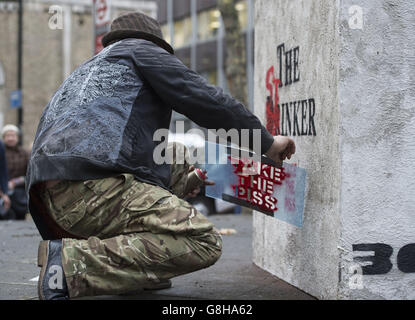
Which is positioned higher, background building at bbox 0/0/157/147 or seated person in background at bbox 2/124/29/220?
background building at bbox 0/0/157/147

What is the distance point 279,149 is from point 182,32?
3118 cm

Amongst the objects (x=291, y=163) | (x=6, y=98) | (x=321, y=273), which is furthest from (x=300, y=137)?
(x=6, y=98)

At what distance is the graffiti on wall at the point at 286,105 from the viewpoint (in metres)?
3.64

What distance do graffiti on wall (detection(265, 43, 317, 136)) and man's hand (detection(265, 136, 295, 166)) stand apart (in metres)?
0.24

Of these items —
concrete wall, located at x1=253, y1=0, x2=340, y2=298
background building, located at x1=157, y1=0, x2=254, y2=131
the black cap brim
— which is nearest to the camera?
concrete wall, located at x1=253, y1=0, x2=340, y2=298

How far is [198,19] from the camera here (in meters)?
32.1

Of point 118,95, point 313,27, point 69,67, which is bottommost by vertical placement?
point 118,95

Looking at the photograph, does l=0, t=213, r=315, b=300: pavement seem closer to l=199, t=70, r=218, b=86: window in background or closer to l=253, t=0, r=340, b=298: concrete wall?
l=253, t=0, r=340, b=298: concrete wall

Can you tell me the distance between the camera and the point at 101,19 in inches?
370

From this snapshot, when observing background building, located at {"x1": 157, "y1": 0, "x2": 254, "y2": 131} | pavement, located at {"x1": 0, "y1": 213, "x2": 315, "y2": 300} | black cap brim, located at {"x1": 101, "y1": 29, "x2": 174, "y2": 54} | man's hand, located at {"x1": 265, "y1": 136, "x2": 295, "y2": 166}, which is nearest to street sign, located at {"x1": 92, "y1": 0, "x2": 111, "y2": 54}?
pavement, located at {"x1": 0, "y1": 213, "x2": 315, "y2": 300}

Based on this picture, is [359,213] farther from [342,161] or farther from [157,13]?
[157,13]

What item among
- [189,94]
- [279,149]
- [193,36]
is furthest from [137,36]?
[193,36]

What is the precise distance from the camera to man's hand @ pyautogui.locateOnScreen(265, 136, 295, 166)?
3244mm
